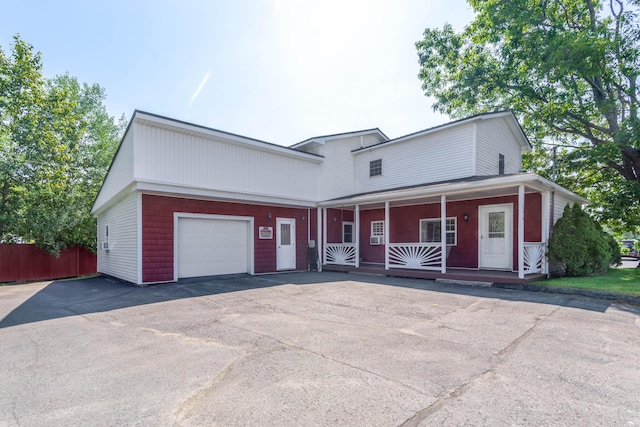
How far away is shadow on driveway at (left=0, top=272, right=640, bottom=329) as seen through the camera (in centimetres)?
637

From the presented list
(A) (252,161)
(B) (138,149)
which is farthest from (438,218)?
(B) (138,149)

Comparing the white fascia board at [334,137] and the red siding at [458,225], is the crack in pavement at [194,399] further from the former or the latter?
the white fascia board at [334,137]

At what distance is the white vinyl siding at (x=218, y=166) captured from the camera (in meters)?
9.42

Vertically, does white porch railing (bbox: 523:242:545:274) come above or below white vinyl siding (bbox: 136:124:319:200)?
below

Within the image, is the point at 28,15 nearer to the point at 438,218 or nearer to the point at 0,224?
the point at 0,224

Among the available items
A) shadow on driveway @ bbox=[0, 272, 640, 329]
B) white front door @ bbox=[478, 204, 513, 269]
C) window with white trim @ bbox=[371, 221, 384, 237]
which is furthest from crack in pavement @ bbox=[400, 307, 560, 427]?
window with white trim @ bbox=[371, 221, 384, 237]

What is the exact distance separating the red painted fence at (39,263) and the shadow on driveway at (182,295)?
28.2 ft

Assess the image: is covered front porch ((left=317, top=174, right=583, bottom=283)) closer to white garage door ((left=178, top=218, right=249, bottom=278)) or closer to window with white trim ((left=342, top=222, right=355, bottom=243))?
window with white trim ((left=342, top=222, right=355, bottom=243))

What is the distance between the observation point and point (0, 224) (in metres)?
16.0

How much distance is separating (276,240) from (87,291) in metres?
6.19

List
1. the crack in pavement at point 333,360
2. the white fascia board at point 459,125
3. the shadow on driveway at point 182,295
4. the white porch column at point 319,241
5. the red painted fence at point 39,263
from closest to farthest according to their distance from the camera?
the crack in pavement at point 333,360 → the shadow on driveway at point 182,295 → the white fascia board at point 459,125 → the white porch column at point 319,241 → the red painted fence at point 39,263

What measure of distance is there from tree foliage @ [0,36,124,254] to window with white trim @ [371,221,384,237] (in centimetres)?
1521

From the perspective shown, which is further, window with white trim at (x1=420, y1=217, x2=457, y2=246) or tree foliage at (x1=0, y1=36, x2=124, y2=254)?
tree foliage at (x1=0, y1=36, x2=124, y2=254)

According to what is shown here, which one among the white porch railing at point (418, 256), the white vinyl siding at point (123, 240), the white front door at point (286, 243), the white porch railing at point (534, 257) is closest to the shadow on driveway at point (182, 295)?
the white porch railing at point (418, 256)
